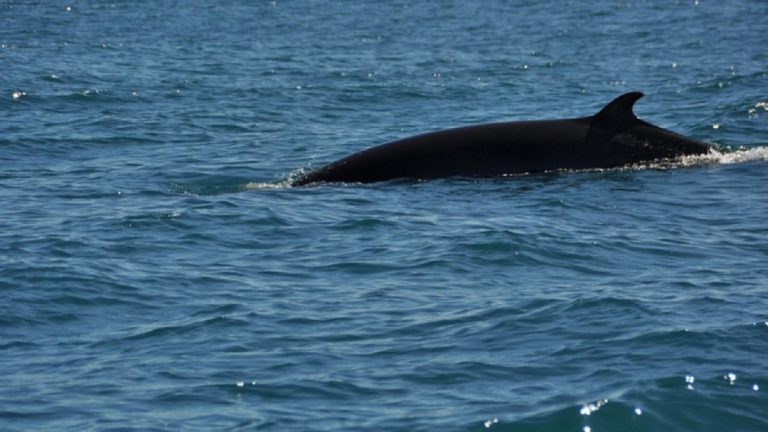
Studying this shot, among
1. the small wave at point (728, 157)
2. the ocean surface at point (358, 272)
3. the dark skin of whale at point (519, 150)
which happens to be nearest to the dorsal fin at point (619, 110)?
the dark skin of whale at point (519, 150)

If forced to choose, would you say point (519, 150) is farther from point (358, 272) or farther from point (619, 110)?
point (358, 272)

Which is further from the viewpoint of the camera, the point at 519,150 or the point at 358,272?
the point at 519,150

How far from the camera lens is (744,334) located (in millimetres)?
10375

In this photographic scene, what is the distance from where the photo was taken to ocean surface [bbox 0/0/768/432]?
30.3ft

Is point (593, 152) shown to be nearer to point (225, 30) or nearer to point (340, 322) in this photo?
point (340, 322)

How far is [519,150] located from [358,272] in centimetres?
480

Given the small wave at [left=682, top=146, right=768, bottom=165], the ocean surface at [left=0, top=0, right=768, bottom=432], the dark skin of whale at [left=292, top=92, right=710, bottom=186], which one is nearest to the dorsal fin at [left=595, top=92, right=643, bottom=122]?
the dark skin of whale at [left=292, top=92, right=710, bottom=186]

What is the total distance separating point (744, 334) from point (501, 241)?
3556mm

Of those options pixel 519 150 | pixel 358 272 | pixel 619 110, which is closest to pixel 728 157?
pixel 619 110

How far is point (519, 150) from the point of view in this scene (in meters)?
17.0

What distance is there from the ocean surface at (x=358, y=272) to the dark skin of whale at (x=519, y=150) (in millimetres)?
237

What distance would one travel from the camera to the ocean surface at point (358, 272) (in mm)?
9227

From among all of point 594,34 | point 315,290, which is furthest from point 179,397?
point 594,34

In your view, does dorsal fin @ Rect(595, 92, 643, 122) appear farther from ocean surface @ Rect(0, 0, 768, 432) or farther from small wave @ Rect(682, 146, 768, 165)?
small wave @ Rect(682, 146, 768, 165)
